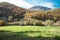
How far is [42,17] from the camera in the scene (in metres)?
20.4

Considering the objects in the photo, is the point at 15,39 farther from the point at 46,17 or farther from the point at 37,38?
the point at 46,17

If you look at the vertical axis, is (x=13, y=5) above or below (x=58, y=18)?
above

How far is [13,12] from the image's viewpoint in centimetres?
2366

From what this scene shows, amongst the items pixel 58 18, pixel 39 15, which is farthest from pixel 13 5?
pixel 58 18

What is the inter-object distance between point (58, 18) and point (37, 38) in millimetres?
14102

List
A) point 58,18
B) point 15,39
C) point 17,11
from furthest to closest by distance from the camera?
point 17,11 < point 58,18 < point 15,39

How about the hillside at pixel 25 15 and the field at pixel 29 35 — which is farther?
the hillside at pixel 25 15

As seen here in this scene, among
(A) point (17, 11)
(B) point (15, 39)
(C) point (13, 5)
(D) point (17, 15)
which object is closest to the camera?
(B) point (15, 39)

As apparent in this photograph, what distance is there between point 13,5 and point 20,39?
68.8ft

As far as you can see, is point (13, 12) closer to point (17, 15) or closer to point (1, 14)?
point (17, 15)

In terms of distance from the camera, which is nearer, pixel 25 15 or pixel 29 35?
pixel 29 35

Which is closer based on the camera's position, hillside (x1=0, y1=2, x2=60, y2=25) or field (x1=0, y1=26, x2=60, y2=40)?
field (x1=0, y1=26, x2=60, y2=40)

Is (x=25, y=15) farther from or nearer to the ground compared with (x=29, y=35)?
nearer to the ground

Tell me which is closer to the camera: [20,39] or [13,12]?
[20,39]
